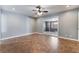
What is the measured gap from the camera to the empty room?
2.25 metres

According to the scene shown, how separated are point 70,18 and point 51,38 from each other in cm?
69

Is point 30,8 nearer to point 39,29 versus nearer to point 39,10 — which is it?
point 39,10

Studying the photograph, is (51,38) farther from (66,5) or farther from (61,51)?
(66,5)

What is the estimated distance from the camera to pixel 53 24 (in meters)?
2.43

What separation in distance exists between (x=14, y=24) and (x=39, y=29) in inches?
25.8

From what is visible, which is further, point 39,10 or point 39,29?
point 39,29

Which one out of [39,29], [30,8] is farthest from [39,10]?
[39,29]

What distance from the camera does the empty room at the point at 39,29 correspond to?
2.25 metres

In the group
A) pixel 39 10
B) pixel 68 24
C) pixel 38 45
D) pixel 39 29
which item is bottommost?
pixel 38 45

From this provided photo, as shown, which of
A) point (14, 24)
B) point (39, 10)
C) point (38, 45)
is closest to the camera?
point (39, 10)

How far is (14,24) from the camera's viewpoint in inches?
97.0

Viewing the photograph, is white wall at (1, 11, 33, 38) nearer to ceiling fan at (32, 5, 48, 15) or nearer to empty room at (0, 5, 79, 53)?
empty room at (0, 5, 79, 53)

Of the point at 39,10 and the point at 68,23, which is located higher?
the point at 39,10
